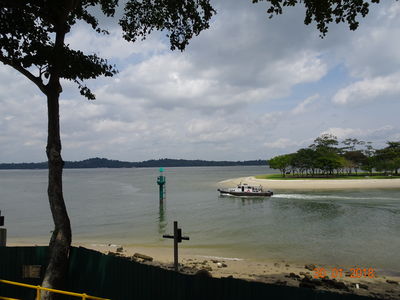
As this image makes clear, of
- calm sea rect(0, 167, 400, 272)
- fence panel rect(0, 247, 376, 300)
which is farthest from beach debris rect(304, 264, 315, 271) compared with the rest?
fence panel rect(0, 247, 376, 300)

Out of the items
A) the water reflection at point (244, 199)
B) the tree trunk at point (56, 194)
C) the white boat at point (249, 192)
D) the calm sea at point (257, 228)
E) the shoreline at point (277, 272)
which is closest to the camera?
the tree trunk at point (56, 194)

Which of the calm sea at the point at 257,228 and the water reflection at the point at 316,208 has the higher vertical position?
the water reflection at the point at 316,208

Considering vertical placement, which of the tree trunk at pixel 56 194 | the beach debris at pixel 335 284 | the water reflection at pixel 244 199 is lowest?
the water reflection at pixel 244 199

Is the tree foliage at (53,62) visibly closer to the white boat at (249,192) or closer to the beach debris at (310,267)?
the beach debris at (310,267)

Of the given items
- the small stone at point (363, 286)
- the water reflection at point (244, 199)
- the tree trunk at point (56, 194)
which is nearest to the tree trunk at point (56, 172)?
the tree trunk at point (56, 194)

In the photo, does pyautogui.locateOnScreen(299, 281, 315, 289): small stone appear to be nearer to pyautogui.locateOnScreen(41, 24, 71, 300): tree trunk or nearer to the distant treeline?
pyautogui.locateOnScreen(41, 24, 71, 300): tree trunk

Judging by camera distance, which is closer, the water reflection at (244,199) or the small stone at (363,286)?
the small stone at (363,286)

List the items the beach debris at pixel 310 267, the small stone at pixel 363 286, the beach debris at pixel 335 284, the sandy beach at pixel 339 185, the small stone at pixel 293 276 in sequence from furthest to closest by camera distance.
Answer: the sandy beach at pixel 339 185 → the beach debris at pixel 310 267 → the small stone at pixel 293 276 → the small stone at pixel 363 286 → the beach debris at pixel 335 284

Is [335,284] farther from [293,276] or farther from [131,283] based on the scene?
[131,283]
